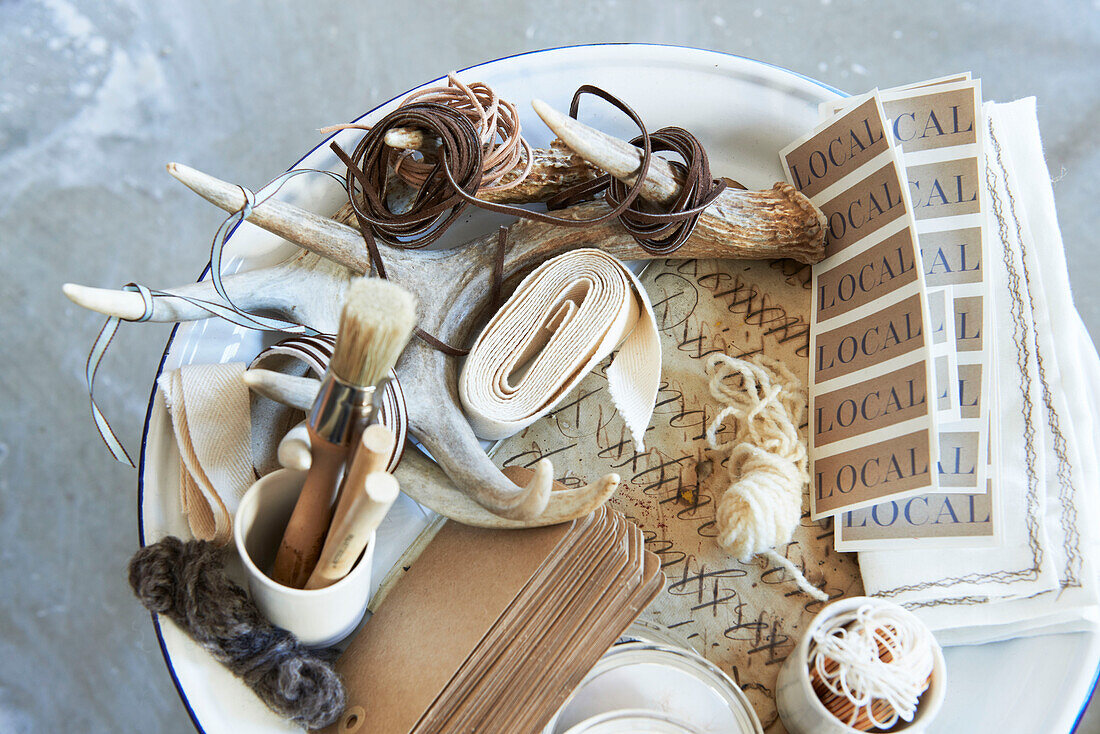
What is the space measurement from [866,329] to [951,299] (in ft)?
0.25

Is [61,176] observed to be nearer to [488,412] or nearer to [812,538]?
[488,412]

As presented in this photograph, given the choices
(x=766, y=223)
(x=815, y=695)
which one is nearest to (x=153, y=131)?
(x=766, y=223)

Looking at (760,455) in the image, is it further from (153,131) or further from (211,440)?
(153,131)

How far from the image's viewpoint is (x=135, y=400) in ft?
3.84

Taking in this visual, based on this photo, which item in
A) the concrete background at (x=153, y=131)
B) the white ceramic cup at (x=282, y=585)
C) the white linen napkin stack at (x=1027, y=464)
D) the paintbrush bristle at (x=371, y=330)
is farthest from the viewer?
the concrete background at (x=153, y=131)

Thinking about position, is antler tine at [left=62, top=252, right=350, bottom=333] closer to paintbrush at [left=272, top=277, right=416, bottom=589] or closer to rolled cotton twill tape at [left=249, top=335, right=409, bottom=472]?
rolled cotton twill tape at [left=249, top=335, right=409, bottom=472]

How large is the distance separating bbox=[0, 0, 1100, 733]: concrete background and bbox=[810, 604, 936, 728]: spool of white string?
0.71 meters

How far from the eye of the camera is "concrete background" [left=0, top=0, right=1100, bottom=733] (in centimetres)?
110

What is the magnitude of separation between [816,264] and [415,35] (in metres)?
A: 0.80

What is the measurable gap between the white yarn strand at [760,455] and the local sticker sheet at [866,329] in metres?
0.03

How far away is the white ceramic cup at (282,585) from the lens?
571 mm

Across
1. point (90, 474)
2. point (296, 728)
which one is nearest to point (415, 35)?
point (90, 474)

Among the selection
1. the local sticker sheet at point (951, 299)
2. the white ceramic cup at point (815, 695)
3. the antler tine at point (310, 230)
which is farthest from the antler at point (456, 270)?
the white ceramic cup at point (815, 695)

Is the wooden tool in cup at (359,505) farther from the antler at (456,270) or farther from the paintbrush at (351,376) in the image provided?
the antler at (456,270)
